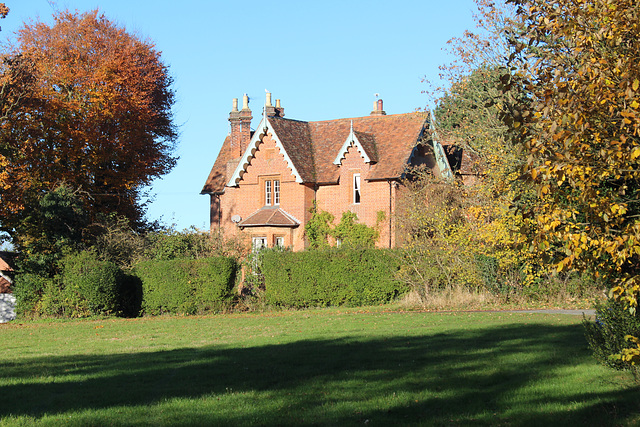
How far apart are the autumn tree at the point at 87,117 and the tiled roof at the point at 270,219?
7.13 m

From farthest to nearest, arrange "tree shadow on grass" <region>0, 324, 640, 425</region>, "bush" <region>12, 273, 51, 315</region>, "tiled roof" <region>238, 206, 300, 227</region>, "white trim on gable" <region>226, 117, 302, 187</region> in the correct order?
1. "white trim on gable" <region>226, 117, 302, 187</region>
2. "tiled roof" <region>238, 206, 300, 227</region>
3. "bush" <region>12, 273, 51, 315</region>
4. "tree shadow on grass" <region>0, 324, 640, 425</region>

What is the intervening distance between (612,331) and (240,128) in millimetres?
36361

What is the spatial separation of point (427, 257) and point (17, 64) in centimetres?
2136

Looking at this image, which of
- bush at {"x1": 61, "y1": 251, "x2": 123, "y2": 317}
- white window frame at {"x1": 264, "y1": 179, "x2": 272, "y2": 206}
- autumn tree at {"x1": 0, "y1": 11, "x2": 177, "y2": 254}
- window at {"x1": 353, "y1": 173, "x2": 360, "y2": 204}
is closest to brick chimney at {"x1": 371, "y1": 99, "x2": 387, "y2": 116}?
window at {"x1": 353, "y1": 173, "x2": 360, "y2": 204}

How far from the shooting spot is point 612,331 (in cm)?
1044

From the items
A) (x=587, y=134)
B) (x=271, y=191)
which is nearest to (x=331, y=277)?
(x=271, y=191)

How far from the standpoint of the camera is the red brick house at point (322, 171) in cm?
3794

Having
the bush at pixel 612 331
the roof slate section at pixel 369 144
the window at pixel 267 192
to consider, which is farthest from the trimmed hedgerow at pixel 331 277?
the bush at pixel 612 331

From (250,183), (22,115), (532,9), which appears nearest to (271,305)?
(250,183)

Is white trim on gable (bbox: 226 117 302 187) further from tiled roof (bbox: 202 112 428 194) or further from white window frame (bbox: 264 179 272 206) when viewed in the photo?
white window frame (bbox: 264 179 272 206)

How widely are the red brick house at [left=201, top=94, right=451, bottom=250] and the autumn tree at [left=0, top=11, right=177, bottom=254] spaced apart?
657cm

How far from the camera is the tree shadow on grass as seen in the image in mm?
9141

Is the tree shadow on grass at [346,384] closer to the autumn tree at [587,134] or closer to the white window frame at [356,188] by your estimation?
the autumn tree at [587,134]

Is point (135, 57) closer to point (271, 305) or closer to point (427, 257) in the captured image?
point (271, 305)
